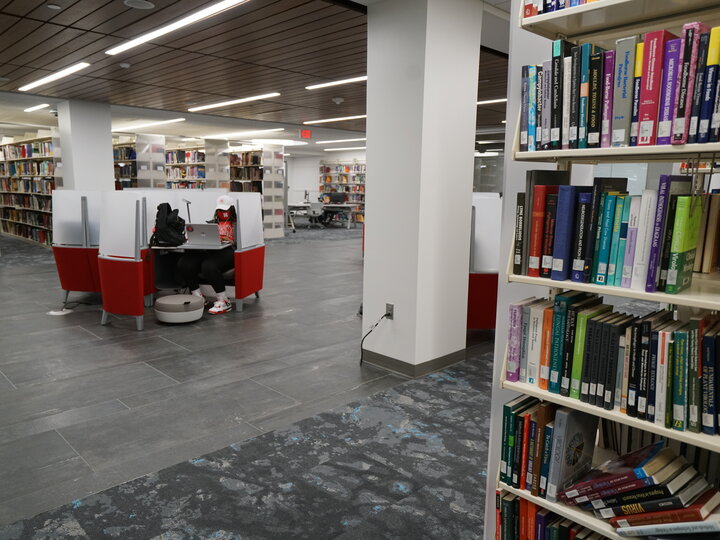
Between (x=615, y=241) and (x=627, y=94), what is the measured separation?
0.41 metres

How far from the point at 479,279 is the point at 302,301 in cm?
251

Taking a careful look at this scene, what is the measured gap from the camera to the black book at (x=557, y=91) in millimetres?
1527

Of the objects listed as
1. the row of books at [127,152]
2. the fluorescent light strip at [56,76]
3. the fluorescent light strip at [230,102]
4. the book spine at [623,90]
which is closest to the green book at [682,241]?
the book spine at [623,90]

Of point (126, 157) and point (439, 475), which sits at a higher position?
point (126, 157)

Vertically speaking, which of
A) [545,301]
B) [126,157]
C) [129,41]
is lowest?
[545,301]

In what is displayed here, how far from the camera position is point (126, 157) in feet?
39.9

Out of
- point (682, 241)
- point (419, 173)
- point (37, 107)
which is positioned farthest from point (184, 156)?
point (682, 241)

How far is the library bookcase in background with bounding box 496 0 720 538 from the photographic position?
1.39 metres

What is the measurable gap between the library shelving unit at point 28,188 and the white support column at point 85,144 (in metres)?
1.74

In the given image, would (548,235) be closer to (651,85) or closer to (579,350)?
(579,350)

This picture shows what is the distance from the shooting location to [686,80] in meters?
1.32

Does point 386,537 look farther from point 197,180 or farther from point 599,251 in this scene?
point 197,180

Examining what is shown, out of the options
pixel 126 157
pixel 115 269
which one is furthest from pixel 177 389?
pixel 126 157

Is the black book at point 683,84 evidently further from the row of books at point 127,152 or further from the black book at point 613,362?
the row of books at point 127,152
